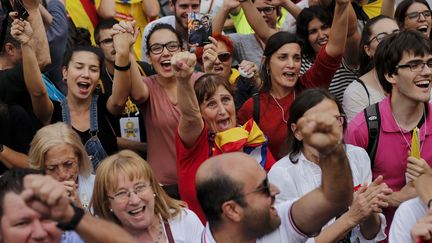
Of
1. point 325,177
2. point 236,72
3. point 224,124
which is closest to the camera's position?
point 325,177

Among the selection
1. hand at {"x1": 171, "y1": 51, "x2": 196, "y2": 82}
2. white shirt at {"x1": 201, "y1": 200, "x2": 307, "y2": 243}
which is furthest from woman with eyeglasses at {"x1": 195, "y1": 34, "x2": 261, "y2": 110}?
white shirt at {"x1": 201, "y1": 200, "x2": 307, "y2": 243}

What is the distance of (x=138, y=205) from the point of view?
4.90m

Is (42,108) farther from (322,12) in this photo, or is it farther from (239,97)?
(322,12)

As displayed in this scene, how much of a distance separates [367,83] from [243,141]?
1338mm

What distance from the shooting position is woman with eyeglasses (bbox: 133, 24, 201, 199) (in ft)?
21.0

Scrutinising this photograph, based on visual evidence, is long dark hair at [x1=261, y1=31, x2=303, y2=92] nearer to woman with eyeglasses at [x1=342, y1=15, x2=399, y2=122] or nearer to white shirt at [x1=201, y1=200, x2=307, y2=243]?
woman with eyeglasses at [x1=342, y1=15, x2=399, y2=122]

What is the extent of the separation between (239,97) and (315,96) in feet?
5.69

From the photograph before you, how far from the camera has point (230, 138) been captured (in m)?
5.78

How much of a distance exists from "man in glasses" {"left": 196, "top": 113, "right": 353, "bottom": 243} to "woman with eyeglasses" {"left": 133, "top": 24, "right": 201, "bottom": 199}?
197 centimetres

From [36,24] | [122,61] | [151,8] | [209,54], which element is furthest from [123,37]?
[151,8]

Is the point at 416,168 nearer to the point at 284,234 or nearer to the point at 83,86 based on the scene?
the point at 284,234

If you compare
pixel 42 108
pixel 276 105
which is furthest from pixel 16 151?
pixel 276 105

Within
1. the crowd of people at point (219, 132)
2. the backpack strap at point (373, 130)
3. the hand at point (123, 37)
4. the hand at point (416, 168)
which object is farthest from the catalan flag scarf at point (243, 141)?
the hand at point (416, 168)

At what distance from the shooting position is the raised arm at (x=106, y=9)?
857 centimetres
